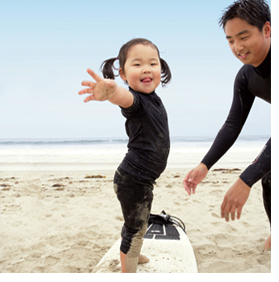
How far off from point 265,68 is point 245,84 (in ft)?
0.69

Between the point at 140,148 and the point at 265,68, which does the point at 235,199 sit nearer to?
the point at 140,148

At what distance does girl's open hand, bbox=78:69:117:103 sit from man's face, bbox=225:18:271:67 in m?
0.81

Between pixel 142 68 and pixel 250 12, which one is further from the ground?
pixel 250 12

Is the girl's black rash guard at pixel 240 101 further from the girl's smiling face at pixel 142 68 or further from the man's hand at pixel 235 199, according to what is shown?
the girl's smiling face at pixel 142 68

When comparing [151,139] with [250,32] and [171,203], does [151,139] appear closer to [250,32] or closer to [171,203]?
[250,32]

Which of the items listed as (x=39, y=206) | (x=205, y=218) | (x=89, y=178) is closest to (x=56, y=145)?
(x=89, y=178)

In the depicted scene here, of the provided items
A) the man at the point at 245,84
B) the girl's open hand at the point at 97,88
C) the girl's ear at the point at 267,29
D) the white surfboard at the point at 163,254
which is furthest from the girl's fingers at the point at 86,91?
the white surfboard at the point at 163,254

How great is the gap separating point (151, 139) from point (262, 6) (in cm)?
106

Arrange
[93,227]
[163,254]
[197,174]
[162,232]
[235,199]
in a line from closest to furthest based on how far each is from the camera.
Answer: [235,199], [197,174], [163,254], [162,232], [93,227]

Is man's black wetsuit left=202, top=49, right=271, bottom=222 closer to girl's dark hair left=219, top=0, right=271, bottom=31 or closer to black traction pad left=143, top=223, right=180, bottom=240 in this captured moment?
girl's dark hair left=219, top=0, right=271, bottom=31

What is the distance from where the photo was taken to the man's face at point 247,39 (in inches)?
61.5

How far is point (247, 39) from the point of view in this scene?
1.58 metres

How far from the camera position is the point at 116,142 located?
14492 mm

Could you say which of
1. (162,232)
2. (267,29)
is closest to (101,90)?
(267,29)
